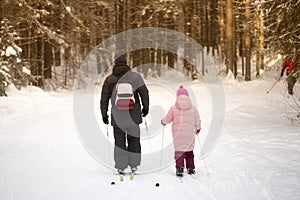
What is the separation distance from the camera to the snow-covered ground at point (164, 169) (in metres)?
5.89

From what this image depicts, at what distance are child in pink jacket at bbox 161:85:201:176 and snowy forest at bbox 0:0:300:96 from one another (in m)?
3.89

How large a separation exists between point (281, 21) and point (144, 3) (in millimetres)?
22292

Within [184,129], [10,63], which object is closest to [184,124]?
[184,129]

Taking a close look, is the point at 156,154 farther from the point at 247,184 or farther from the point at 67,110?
the point at 67,110

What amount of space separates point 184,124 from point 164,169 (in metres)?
1.03

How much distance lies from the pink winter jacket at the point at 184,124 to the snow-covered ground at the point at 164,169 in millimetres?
577

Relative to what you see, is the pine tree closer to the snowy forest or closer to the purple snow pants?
the snowy forest

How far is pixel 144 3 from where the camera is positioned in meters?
31.1

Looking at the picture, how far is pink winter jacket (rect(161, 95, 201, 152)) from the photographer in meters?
6.90

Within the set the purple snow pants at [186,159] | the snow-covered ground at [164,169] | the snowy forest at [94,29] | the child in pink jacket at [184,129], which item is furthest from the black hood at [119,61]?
the snowy forest at [94,29]

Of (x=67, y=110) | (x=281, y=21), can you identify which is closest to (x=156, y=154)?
(x=281, y=21)

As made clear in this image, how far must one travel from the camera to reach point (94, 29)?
26.3 m

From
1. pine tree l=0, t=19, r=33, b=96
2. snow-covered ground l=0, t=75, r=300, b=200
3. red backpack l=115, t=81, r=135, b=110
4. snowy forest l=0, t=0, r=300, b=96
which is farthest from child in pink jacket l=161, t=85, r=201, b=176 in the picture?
pine tree l=0, t=19, r=33, b=96

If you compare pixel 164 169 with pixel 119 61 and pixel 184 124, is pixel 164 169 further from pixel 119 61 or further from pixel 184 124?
pixel 119 61
